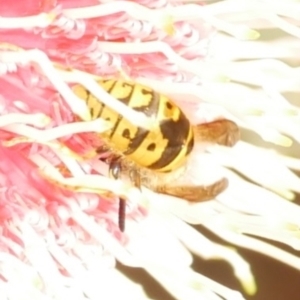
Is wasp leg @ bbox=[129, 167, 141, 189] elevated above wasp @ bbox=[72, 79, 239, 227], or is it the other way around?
wasp @ bbox=[72, 79, 239, 227]

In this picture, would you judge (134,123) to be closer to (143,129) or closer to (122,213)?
(143,129)

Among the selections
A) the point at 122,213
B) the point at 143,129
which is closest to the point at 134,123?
the point at 143,129

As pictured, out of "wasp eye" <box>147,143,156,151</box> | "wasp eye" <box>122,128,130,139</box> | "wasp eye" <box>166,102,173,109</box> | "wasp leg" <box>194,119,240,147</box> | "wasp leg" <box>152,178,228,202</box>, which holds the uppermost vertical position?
"wasp eye" <box>166,102,173,109</box>

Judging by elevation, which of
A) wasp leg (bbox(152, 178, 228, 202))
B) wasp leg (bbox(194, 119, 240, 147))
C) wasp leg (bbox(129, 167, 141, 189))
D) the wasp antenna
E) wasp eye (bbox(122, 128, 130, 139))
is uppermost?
wasp eye (bbox(122, 128, 130, 139))

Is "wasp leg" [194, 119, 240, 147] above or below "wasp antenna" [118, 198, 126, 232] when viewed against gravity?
above

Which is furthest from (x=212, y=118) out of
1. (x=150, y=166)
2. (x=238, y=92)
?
(x=150, y=166)

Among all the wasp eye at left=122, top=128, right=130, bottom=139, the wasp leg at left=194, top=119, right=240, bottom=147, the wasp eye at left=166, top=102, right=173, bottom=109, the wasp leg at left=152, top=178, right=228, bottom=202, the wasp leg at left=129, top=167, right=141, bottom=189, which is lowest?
the wasp leg at left=152, top=178, right=228, bottom=202

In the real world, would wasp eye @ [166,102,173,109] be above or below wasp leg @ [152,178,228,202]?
above
